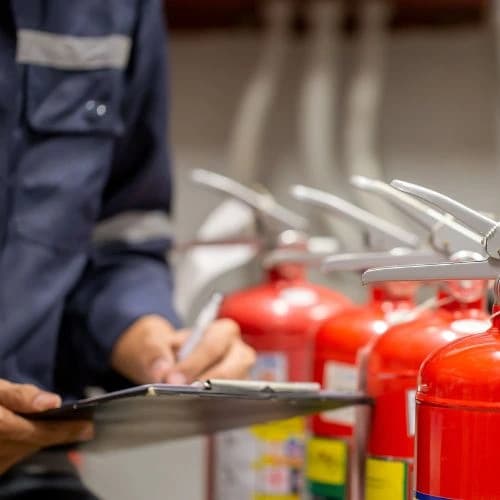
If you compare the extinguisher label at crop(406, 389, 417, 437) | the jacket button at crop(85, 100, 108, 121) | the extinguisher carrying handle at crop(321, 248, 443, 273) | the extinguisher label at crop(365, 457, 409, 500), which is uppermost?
the jacket button at crop(85, 100, 108, 121)

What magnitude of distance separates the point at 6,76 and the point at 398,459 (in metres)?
0.55

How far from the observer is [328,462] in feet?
3.20

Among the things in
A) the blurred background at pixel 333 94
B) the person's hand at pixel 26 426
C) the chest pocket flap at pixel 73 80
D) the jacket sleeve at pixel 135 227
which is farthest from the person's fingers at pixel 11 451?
the blurred background at pixel 333 94

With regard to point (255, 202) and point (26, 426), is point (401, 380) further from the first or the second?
point (255, 202)

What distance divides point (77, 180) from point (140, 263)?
140mm

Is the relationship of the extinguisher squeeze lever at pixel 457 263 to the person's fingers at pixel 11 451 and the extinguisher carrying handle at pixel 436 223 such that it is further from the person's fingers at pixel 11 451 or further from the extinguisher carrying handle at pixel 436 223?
the person's fingers at pixel 11 451

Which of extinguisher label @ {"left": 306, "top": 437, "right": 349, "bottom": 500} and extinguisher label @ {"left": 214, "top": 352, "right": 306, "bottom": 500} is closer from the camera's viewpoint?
extinguisher label @ {"left": 306, "top": 437, "right": 349, "bottom": 500}

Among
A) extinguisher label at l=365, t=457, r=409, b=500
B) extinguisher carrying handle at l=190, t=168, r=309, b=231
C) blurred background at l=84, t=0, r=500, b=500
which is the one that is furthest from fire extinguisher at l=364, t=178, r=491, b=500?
blurred background at l=84, t=0, r=500, b=500

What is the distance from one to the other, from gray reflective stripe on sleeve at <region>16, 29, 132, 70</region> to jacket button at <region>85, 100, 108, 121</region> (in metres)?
0.04

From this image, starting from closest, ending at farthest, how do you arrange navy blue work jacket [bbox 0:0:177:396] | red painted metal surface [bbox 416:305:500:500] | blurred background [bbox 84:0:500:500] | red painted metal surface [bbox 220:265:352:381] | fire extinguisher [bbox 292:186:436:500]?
red painted metal surface [bbox 416:305:500:500] → fire extinguisher [bbox 292:186:436:500] → navy blue work jacket [bbox 0:0:177:396] → red painted metal surface [bbox 220:265:352:381] → blurred background [bbox 84:0:500:500]

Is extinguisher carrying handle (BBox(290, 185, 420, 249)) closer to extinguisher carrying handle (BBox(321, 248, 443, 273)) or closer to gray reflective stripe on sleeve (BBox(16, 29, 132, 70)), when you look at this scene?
extinguisher carrying handle (BBox(321, 248, 443, 273))

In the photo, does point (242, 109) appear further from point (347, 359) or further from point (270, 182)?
point (347, 359)

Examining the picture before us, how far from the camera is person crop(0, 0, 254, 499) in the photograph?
104cm

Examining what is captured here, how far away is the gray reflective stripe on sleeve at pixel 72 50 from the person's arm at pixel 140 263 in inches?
1.4
